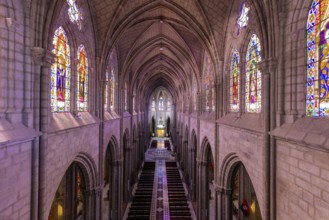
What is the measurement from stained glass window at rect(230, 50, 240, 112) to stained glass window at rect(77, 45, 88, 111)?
24.7ft

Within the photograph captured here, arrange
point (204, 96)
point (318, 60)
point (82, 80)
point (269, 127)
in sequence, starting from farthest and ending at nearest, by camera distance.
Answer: point (204, 96)
point (82, 80)
point (269, 127)
point (318, 60)

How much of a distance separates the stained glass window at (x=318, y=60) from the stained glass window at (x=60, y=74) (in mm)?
8016

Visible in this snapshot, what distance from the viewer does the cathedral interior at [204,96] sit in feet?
17.4

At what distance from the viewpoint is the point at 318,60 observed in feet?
17.5

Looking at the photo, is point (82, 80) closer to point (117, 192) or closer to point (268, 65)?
point (268, 65)

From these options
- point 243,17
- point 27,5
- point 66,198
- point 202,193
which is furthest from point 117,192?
point 243,17

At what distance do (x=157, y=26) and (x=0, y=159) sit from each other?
1520cm

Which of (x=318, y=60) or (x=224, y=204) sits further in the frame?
(x=224, y=204)

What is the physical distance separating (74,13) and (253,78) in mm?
8110

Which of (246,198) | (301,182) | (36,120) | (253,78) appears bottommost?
(246,198)

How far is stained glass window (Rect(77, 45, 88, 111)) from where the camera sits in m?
10.1

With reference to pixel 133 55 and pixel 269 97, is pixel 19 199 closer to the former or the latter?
pixel 269 97

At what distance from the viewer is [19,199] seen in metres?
5.48

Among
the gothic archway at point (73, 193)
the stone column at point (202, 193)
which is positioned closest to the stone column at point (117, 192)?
the gothic archway at point (73, 193)
